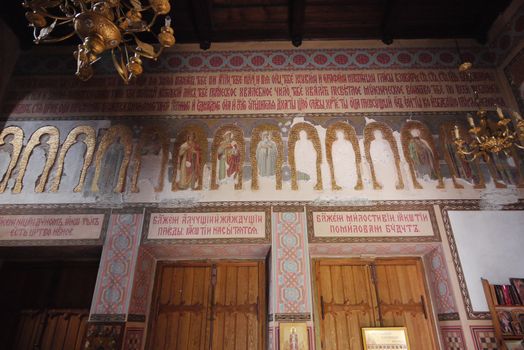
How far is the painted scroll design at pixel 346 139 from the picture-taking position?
561 centimetres

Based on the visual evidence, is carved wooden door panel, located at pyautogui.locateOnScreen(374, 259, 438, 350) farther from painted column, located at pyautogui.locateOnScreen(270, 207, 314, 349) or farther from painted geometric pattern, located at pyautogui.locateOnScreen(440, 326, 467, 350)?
painted column, located at pyautogui.locateOnScreen(270, 207, 314, 349)

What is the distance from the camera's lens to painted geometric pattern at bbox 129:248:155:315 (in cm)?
503

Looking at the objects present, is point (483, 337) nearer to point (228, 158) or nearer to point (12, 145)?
point (228, 158)

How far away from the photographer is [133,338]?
4887 millimetres

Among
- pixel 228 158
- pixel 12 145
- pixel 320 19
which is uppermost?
pixel 320 19

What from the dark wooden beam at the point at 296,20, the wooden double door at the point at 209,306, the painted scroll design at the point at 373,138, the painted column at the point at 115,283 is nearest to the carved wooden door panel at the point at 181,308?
the wooden double door at the point at 209,306

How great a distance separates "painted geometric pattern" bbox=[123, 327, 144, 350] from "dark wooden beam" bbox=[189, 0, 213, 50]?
15.9 ft

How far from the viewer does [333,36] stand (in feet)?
22.3

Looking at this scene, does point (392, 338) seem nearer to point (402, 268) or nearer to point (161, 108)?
point (402, 268)

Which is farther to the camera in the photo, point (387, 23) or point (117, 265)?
point (387, 23)

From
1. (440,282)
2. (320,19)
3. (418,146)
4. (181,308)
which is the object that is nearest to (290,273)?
(181,308)

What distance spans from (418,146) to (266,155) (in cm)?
A: 244

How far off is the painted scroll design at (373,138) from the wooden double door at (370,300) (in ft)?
3.88

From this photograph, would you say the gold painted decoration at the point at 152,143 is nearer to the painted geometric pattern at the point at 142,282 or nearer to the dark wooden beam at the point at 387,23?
the painted geometric pattern at the point at 142,282
